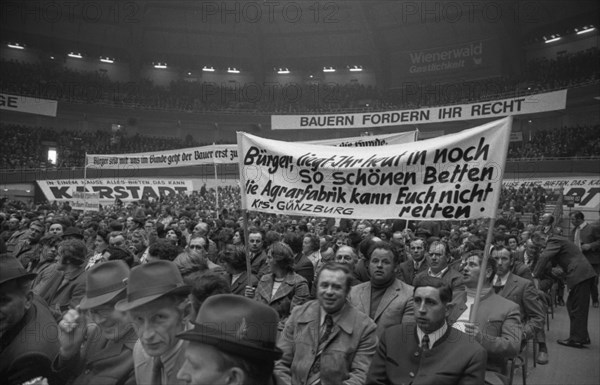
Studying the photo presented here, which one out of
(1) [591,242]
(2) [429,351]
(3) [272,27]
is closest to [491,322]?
(2) [429,351]

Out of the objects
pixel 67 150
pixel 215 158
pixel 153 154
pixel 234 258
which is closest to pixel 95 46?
pixel 67 150

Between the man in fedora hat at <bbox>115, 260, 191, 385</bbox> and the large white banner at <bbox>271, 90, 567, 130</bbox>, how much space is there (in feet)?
78.8

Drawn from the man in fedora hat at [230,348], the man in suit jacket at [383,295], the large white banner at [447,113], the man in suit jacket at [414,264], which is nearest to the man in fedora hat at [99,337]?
the man in fedora hat at [230,348]

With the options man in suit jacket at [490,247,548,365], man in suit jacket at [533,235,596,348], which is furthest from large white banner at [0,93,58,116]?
man in suit jacket at [490,247,548,365]

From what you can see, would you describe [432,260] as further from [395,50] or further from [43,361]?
[395,50]

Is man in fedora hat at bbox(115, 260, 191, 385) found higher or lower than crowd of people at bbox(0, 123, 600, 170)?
lower

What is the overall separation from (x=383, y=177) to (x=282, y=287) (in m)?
1.38

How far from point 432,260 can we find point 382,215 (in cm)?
159

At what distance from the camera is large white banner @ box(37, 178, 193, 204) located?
2447 centimetres

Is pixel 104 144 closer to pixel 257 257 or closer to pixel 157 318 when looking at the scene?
pixel 257 257

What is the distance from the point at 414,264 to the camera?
269 inches

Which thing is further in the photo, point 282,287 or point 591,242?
point 591,242

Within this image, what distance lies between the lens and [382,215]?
170 inches

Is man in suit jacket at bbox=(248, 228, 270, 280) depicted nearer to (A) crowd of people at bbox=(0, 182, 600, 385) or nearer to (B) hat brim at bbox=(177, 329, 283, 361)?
(A) crowd of people at bbox=(0, 182, 600, 385)
